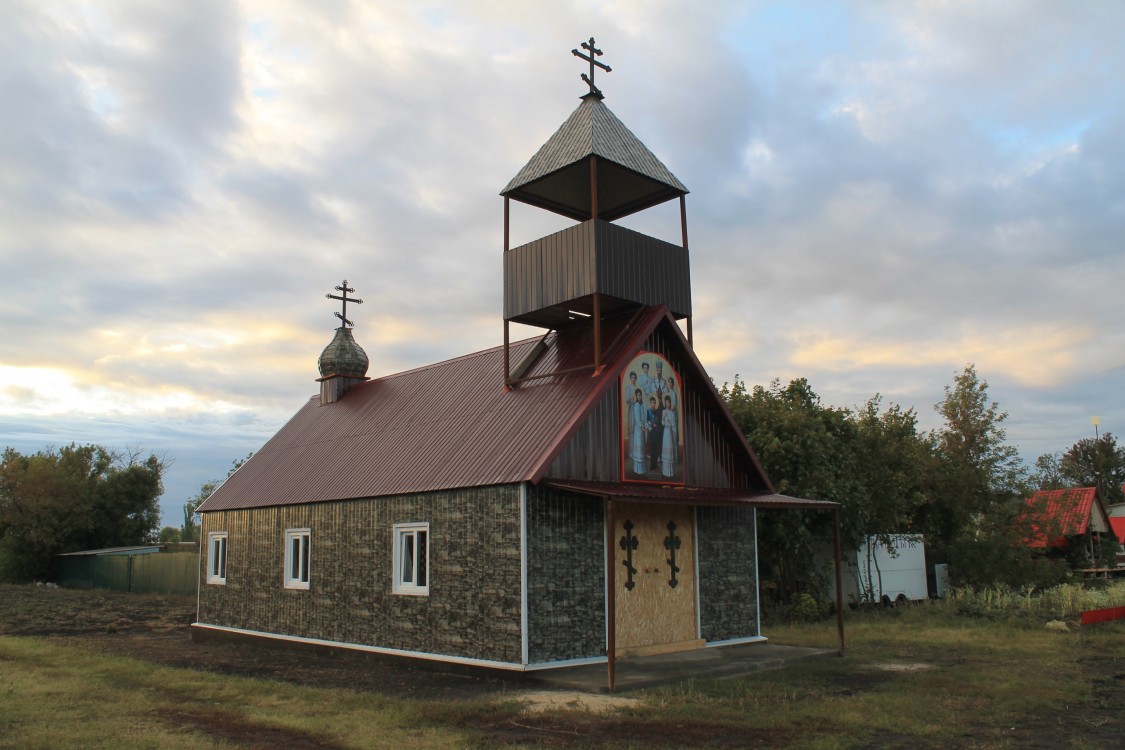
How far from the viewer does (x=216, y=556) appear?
21250 millimetres

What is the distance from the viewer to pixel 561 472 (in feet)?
44.2

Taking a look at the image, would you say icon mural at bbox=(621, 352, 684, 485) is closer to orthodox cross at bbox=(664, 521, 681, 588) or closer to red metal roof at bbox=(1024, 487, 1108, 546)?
orthodox cross at bbox=(664, 521, 681, 588)

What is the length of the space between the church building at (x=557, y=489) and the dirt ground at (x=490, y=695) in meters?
0.60

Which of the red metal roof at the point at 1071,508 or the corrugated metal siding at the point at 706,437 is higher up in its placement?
the corrugated metal siding at the point at 706,437

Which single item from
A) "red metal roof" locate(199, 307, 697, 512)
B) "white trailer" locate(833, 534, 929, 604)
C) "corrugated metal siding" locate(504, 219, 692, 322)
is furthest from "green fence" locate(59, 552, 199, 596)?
"white trailer" locate(833, 534, 929, 604)

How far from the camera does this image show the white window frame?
14625 millimetres

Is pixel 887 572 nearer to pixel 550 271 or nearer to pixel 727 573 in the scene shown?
pixel 727 573

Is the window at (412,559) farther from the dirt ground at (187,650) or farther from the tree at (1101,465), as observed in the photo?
the tree at (1101,465)

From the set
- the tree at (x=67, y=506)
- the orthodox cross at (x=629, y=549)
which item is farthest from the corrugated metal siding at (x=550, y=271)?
the tree at (x=67, y=506)

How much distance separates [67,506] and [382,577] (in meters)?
34.7

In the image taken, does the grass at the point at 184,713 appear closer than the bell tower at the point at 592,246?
Yes

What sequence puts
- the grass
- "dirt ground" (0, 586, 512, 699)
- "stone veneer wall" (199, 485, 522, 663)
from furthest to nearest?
1. "stone veneer wall" (199, 485, 522, 663)
2. "dirt ground" (0, 586, 512, 699)
3. the grass

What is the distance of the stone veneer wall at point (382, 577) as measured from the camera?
1313 centimetres

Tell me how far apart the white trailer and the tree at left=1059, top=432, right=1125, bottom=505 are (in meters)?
50.0
